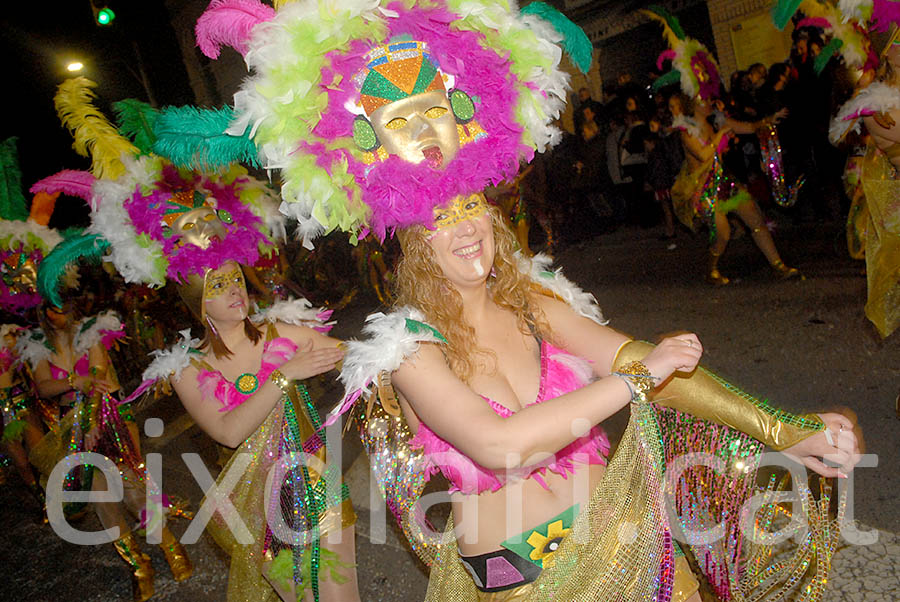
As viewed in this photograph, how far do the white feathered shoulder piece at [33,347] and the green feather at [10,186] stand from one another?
0.86 m

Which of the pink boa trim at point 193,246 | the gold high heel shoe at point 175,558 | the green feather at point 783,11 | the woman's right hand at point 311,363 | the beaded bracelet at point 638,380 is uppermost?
the green feather at point 783,11

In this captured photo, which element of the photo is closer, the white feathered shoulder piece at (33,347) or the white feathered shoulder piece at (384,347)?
the white feathered shoulder piece at (384,347)

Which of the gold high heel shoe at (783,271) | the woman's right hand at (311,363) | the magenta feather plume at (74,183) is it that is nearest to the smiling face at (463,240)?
the woman's right hand at (311,363)

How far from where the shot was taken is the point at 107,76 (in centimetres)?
1287

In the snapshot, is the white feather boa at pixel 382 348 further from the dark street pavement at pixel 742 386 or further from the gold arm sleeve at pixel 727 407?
the dark street pavement at pixel 742 386

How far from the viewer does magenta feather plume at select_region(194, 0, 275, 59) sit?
1.82 meters

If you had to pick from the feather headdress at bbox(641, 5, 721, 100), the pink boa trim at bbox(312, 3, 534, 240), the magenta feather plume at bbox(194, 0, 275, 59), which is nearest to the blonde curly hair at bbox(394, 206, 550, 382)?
the pink boa trim at bbox(312, 3, 534, 240)

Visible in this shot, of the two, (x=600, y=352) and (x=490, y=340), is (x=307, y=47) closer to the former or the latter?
(x=490, y=340)

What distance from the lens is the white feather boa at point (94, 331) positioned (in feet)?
13.9

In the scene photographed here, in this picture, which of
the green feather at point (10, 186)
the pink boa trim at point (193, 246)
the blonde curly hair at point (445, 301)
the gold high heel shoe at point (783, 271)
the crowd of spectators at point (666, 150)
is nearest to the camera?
the blonde curly hair at point (445, 301)

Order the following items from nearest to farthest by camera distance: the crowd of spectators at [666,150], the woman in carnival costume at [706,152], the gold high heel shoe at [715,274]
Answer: the woman in carnival costume at [706,152] → the gold high heel shoe at [715,274] → the crowd of spectators at [666,150]

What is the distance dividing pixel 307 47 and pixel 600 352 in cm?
112

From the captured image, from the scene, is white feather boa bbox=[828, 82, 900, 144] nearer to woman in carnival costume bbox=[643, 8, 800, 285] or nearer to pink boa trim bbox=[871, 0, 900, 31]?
pink boa trim bbox=[871, 0, 900, 31]

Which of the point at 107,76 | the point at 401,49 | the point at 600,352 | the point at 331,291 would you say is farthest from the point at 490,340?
the point at 107,76
